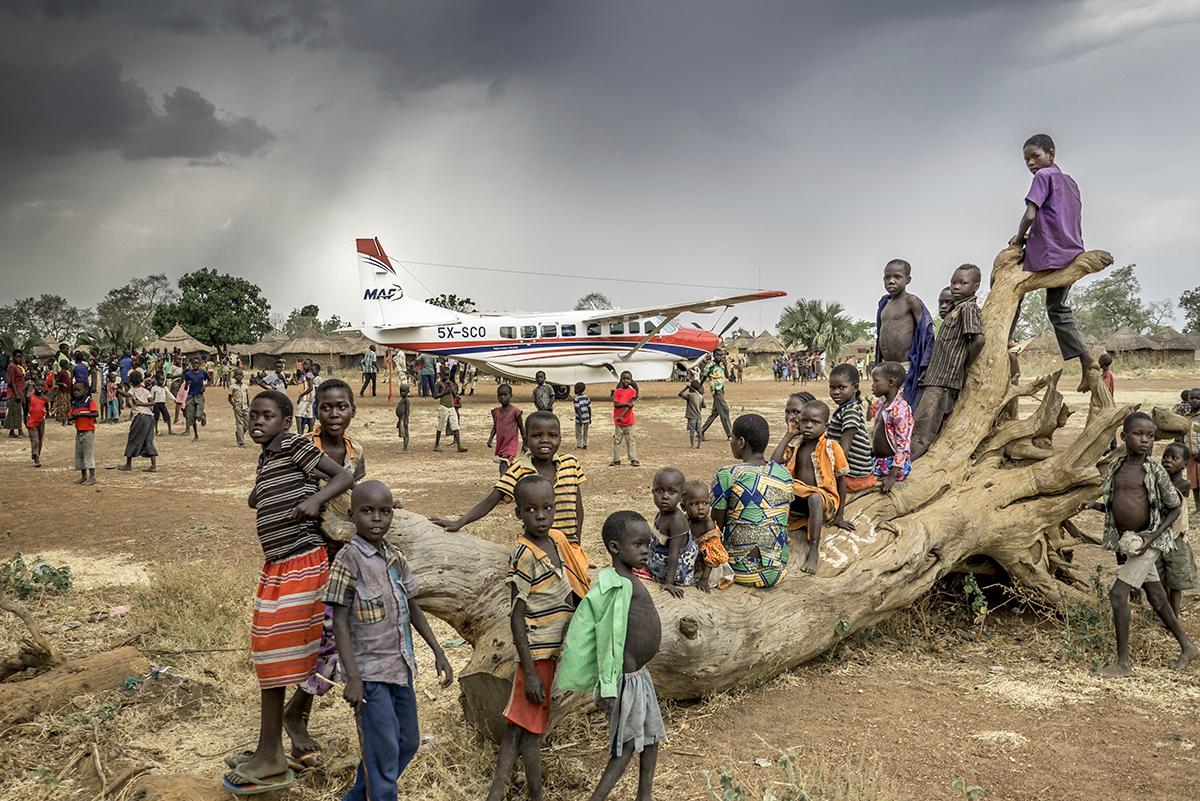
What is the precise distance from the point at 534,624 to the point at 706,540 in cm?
159

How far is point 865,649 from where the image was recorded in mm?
5953

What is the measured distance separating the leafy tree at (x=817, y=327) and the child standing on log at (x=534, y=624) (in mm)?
55706

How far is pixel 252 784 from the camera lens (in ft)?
12.3

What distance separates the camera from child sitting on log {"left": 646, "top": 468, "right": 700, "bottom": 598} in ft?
14.6

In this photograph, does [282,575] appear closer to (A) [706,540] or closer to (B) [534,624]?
(B) [534,624]

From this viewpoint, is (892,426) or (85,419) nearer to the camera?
(892,426)

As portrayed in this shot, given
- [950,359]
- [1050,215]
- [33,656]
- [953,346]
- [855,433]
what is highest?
[1050,215]

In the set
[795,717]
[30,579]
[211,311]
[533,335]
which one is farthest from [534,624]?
[211,311]

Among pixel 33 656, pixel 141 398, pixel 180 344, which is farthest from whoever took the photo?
pixel 180 344

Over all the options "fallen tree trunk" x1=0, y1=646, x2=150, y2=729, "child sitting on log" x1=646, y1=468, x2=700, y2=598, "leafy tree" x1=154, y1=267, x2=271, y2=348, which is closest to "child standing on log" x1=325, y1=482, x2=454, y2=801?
"child sitting on log" x1=646, y1=468, x2=700, y2=598

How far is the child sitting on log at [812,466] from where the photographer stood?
5.20 m

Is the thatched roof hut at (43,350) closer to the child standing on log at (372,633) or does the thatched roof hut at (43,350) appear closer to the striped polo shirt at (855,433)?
the striped polo shirt at (855,433)

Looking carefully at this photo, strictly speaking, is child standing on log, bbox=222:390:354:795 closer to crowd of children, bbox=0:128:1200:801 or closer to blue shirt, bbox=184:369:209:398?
crowd of children, bbox=0:128:1200:801

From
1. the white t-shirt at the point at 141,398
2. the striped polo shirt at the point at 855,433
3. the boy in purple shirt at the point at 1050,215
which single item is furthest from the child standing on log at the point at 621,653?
the white t-shirt at the point at 141,398
